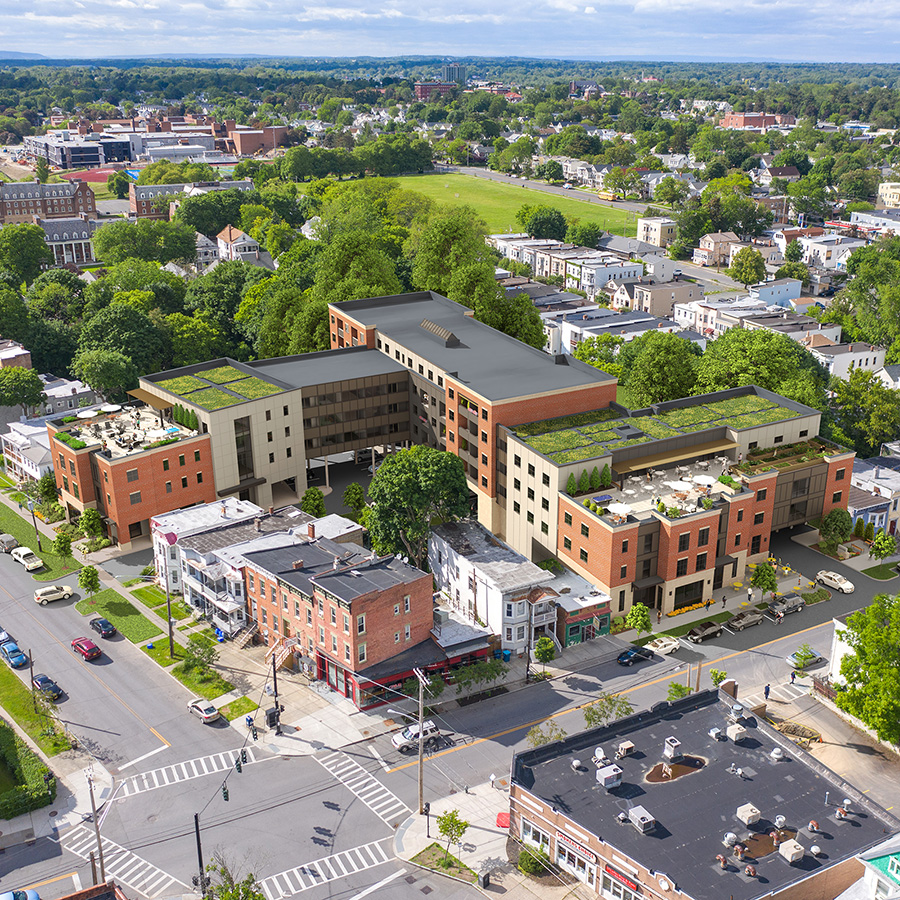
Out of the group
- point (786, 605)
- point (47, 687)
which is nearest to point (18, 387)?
point (47, 687)

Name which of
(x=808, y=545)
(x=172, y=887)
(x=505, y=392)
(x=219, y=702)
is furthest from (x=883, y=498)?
(x=172, y=887)

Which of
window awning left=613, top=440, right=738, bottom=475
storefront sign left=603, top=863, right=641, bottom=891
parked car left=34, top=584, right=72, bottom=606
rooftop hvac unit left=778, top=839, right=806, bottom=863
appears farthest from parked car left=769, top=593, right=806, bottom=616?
parked car left=34, top=584, right=72, bottom=606

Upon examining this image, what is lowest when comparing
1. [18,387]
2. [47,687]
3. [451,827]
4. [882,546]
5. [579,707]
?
[579,707]

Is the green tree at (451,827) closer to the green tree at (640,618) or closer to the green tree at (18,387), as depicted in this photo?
the green tree at (640,618)

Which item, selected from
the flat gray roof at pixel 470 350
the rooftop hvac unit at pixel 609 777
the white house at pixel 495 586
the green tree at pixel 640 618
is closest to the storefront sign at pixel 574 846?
the rooftop hvac unit at pixel 609 777

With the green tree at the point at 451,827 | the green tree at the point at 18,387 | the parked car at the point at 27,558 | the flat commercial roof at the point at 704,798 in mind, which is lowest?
the parked car at the point at 27,558

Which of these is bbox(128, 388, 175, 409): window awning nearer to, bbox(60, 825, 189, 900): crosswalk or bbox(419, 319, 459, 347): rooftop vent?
bbox(419, 319, 459, 347): rooftop vent

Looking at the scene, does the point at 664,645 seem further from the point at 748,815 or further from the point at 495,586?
the point at 748,815
